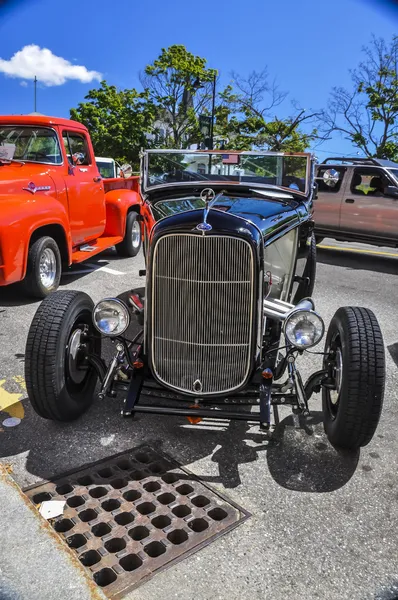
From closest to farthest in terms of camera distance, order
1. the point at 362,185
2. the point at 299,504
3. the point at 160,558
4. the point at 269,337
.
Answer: the point at 160,558, the point at 299,504, the point at 269,337, the point at 362,185

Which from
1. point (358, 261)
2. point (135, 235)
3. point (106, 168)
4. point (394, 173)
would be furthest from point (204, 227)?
point (106, 168)

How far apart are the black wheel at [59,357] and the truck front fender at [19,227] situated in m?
2.08

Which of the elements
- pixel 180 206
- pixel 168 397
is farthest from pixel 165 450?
pixel 180 206

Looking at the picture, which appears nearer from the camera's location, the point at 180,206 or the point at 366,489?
the point at 366,489

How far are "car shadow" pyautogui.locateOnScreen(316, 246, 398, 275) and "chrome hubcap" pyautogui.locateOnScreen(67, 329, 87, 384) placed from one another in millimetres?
6659

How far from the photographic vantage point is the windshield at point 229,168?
15.0 feet

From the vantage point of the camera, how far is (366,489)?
2.86 meters

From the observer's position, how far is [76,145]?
7.13 m

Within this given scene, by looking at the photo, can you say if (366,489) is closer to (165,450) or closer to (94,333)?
(165,450)

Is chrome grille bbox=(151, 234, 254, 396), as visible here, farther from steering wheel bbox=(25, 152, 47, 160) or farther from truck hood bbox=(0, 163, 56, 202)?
steering wheel bbox=(25, 152, 47, 160)

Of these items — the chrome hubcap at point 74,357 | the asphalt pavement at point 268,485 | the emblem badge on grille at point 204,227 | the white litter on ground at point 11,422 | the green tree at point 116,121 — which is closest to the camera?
the asphalt pavement at point 268,485

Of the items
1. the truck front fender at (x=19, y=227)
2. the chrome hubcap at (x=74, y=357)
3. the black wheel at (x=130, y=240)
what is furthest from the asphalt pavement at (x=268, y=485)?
the black wheel at (x=130, y=240)

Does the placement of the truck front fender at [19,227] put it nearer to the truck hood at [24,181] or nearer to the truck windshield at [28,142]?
the truck hood at [24,181]

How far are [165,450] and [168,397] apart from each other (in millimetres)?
335
